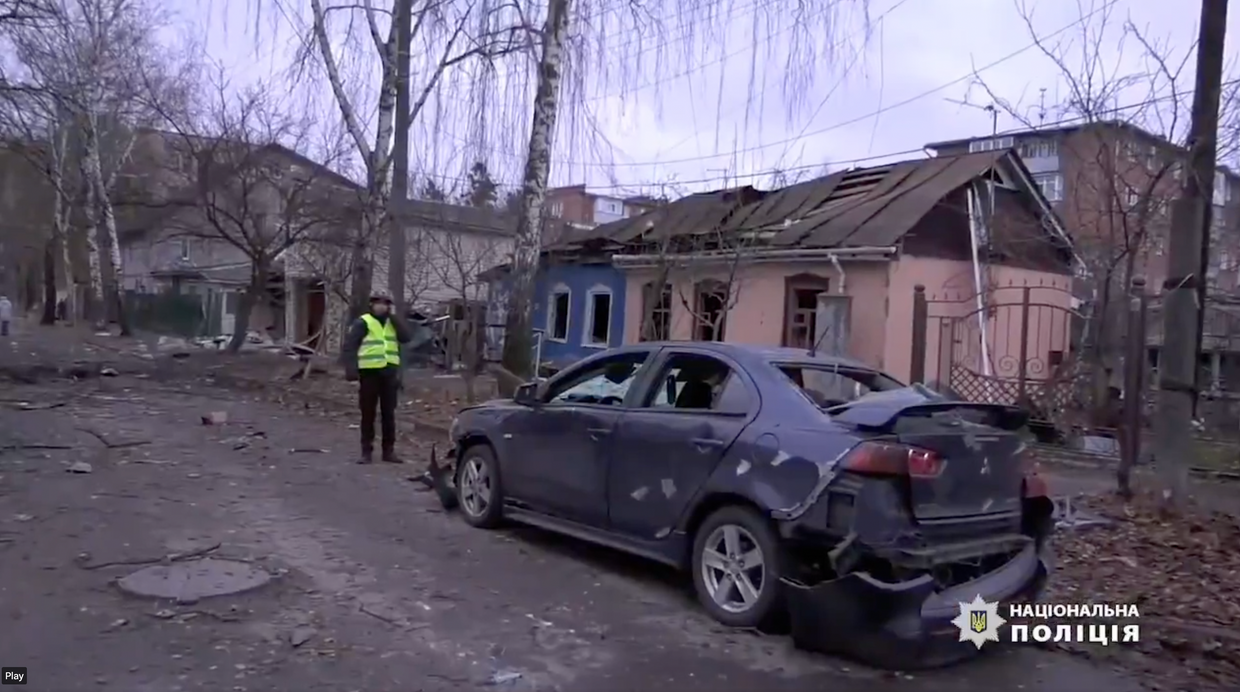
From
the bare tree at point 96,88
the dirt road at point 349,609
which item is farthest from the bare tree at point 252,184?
the dirt road at point 349,609

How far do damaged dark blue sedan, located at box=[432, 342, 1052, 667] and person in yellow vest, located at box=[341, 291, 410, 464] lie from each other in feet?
13.8

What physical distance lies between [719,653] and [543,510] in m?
2.36

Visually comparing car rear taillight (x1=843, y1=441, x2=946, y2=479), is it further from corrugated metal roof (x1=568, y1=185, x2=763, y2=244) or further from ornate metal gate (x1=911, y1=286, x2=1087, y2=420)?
corrugated metal roof (x1=568, y1=185, x2=763, y2=244)

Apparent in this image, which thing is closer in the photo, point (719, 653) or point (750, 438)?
point (719, 653)

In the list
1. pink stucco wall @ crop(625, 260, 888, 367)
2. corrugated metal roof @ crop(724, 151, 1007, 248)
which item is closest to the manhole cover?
pink stucco wall @ crop(625, 260, 888, 367)

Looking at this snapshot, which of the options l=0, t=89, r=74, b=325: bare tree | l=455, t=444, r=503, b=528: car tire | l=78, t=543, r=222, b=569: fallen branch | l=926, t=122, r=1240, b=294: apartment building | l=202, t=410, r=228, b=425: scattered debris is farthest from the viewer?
l=0, t=89, r=74, b=325: bare tree

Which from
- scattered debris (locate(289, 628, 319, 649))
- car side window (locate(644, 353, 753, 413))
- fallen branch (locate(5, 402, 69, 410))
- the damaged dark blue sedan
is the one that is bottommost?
scattered debris (locate(289, 628, 319, 649))

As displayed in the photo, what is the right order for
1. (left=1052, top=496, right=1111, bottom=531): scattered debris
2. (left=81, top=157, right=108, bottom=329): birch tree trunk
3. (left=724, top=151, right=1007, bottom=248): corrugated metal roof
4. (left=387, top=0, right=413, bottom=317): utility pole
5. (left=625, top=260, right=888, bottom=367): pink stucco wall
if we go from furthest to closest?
(left=81, top=157, right=108, bottom=329): birch tree trunk
(left=724, top=151, right=1007, bottom=248): corrugated metal roof
(left=625, top=260, right=888, bottom=367): pink stucco wall
(left=387, top=0, right=413, bottom=317): utility pole
(left=1052, top=496, right=1111, bottom=531): scattered debris

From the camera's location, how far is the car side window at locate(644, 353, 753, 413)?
6301 millimetres

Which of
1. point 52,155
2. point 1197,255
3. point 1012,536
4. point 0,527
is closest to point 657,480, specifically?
point 1012,536

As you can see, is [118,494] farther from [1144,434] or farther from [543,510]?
[1144,434]

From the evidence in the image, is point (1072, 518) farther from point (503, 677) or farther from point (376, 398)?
point (376, 398)

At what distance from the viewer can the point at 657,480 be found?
6.52 meters

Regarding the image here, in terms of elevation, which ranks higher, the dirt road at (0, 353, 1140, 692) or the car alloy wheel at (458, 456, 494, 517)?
the car alloy wheel at (458, 456, 494, 517)
